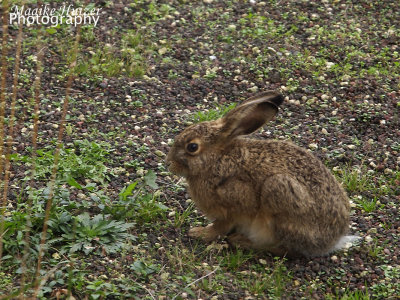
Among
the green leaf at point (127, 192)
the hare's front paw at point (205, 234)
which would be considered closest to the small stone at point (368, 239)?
the hare's front paw at point (205, 234)

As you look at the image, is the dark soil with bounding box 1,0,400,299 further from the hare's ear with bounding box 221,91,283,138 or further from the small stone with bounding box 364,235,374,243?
the hare's ear with bounding box 221,91,283,138

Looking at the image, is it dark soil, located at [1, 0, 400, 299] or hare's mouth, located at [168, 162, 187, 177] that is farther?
hare's mouth, located at [168, 162, 187, 177]

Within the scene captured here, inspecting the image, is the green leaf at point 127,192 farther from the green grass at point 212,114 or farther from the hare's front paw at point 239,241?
the green grass at point 212,114

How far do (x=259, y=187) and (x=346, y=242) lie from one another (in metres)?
1.06

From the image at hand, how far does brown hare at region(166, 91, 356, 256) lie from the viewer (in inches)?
250

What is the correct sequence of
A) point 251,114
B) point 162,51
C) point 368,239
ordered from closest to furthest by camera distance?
point 251,114
point 368,239
point 162,51

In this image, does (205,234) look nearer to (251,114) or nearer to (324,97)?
(251,114)

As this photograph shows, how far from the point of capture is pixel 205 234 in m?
6.67

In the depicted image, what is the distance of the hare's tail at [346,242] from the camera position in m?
6.60

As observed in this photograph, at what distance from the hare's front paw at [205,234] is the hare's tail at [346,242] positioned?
1121 millimetres

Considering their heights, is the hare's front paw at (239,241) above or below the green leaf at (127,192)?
below

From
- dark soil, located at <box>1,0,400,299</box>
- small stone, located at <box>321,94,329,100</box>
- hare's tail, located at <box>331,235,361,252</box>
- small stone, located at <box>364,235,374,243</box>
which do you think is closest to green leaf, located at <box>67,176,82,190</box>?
dark soil, located at <box>1,0,400,299</box>

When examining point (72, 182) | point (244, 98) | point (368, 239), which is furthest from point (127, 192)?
point (244, 98)

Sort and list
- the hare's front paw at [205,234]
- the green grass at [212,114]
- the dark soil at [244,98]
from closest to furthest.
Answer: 1. the dark soil at [244,98]
2. the hare's front paw at [205,234]
3. the green grass at [212,114]
